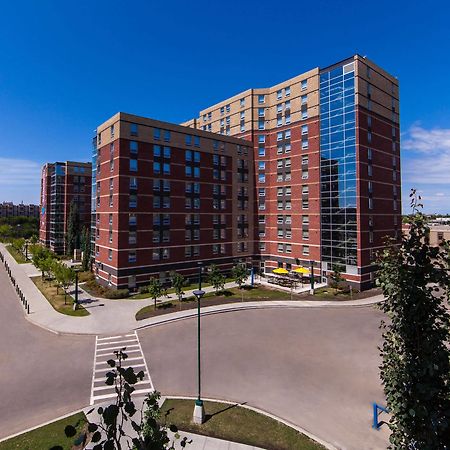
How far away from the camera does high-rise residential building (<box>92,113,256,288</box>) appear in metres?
41.4

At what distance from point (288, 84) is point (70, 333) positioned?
4840 cm

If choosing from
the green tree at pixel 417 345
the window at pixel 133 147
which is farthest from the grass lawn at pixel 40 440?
the window at pixel 133 147

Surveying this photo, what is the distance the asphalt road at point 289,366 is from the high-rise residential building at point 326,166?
53.6 feet

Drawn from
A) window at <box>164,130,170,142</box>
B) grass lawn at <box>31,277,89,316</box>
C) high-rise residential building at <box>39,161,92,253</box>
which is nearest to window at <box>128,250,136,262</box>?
grass lawn at <box>31,277,89,316</box>

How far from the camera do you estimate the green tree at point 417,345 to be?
7668 millimetres

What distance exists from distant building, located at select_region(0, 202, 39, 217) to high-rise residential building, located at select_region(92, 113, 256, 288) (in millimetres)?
175830

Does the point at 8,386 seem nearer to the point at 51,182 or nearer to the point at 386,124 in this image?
the point at 386,124

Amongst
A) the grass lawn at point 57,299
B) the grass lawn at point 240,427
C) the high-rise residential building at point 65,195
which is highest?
the high-rise residential building at point 65,195

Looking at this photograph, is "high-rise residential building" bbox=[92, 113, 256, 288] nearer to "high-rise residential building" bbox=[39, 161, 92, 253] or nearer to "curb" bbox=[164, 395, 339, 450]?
"curb" bbox=[164, 395, 339, 450]

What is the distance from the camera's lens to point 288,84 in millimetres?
51688

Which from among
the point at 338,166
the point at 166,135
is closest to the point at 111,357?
the point at 166,135

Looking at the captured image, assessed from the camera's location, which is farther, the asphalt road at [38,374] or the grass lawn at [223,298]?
the grass lawn at [223,298]

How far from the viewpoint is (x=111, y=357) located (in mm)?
23062

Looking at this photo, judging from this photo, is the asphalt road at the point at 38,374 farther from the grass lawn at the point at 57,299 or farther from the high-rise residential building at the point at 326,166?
the high-rise residential building at the point at 326,166
